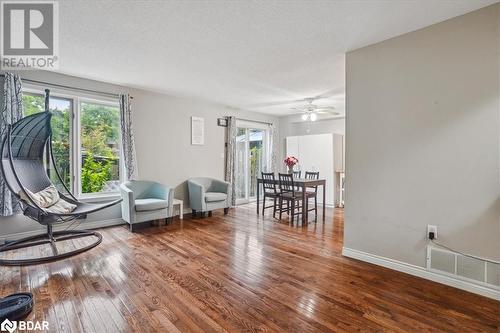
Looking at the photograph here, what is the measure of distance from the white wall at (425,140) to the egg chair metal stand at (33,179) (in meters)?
3.17

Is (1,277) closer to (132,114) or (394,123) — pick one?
(132,114)

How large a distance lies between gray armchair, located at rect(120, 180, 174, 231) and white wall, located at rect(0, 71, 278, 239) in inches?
11.3

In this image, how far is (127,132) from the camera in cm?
430

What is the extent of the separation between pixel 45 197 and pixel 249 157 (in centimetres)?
449

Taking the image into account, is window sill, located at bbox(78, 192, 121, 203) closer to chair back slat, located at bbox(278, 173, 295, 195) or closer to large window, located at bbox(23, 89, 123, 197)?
large window, located at bbox(23, 89, 123, 197)

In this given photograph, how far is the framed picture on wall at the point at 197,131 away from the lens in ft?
17.7

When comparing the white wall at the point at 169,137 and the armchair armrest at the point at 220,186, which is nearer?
the white wall at the point at 169,137

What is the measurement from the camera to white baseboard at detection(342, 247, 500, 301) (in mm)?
2083

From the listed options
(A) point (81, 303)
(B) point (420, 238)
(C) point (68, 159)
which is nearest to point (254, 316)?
(A) point (81, 303)

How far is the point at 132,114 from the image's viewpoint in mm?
4477

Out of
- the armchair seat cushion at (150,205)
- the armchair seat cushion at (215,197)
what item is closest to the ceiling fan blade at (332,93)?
the armchair seat cushion at (215,197)

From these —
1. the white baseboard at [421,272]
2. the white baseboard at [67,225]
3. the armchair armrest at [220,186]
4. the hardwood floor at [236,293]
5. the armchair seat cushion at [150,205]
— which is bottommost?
the hardwood floor at [236,293]

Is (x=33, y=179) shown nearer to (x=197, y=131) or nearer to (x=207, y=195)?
(x=207, y=195)

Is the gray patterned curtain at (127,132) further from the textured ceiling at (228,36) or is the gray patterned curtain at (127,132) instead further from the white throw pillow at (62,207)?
the white throw pillow at (62,207)
